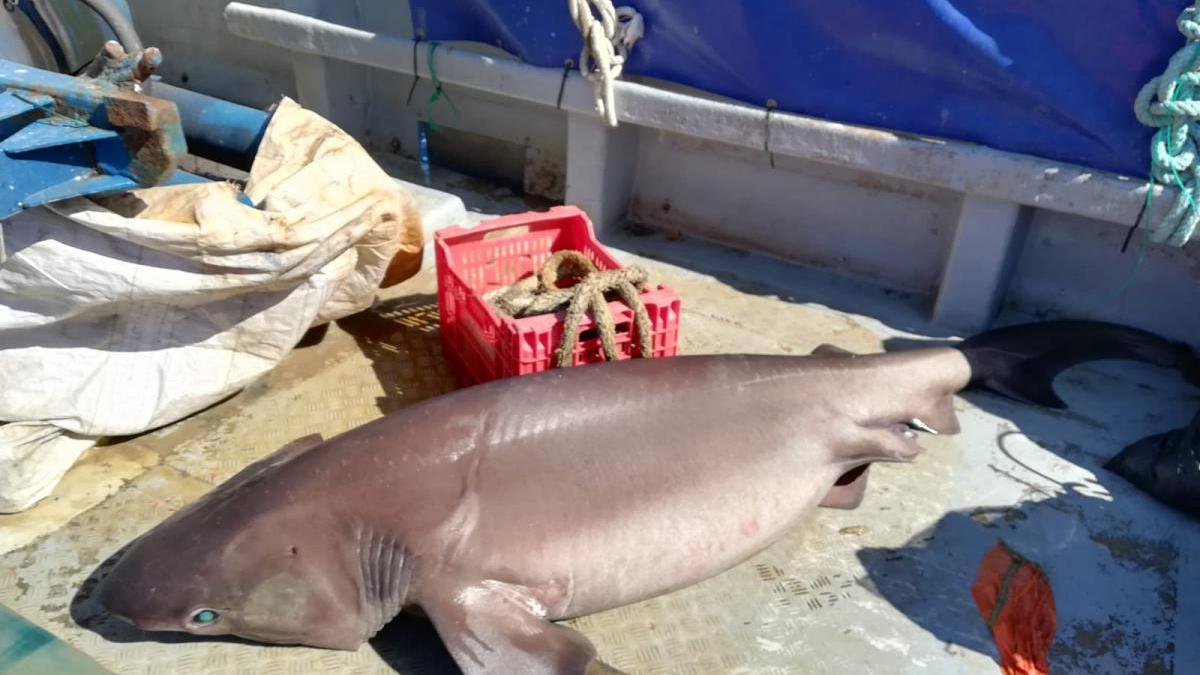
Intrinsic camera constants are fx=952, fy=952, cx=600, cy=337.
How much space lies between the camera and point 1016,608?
331 cm

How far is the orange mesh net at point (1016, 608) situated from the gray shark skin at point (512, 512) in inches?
24.9

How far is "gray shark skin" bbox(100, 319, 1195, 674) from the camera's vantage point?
112 inches

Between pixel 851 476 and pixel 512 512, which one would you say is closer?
pixel 512 512

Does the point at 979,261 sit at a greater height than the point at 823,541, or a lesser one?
greater

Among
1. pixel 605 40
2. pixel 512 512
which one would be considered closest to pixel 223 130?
pixel 605 40

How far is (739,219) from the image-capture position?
5.49 metres

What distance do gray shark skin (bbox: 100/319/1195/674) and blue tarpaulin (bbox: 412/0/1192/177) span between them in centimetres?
159

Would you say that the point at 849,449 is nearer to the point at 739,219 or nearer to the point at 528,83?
the point at 739,219

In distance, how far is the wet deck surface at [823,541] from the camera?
122 inches

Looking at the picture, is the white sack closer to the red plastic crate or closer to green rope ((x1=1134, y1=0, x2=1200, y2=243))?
the red plastic crate

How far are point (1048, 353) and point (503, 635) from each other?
294cm

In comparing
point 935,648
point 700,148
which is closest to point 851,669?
point 935,648

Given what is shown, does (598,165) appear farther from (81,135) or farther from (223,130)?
(81,135)

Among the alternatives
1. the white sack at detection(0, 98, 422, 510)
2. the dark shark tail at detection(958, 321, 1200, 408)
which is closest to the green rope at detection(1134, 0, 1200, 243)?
the dark shark tail at detection(958, 321, 1200, 408)
